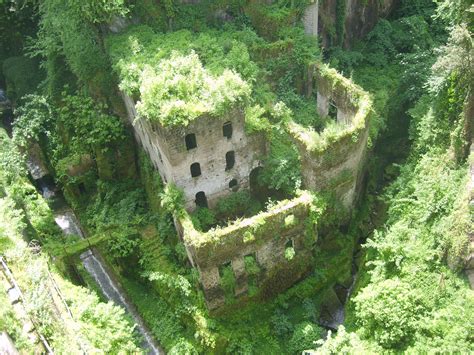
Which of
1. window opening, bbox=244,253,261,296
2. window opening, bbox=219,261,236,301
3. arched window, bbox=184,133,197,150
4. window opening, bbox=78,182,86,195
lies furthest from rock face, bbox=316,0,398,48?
window opening, bbox=78,182,86,195

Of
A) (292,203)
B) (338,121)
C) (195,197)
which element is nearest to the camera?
(292,203)

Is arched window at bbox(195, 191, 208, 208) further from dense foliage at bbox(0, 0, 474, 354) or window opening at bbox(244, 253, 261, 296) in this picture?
window opening at bbox(244, 253, 261, 296)

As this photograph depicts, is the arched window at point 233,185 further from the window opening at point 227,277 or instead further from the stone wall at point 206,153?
the window opening at point 227,277

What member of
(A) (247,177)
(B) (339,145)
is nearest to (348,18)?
(B) (339,145)

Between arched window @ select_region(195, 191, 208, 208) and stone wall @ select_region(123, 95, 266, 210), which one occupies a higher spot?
stone wall @ select_region(123, 95, 266, 210)

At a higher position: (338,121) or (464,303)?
(338,121)

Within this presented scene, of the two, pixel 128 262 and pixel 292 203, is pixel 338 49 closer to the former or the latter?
pixel 292 203

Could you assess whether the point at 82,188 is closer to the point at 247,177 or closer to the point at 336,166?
the point at 247,177

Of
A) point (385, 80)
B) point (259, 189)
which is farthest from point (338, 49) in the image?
point (259, 189)
